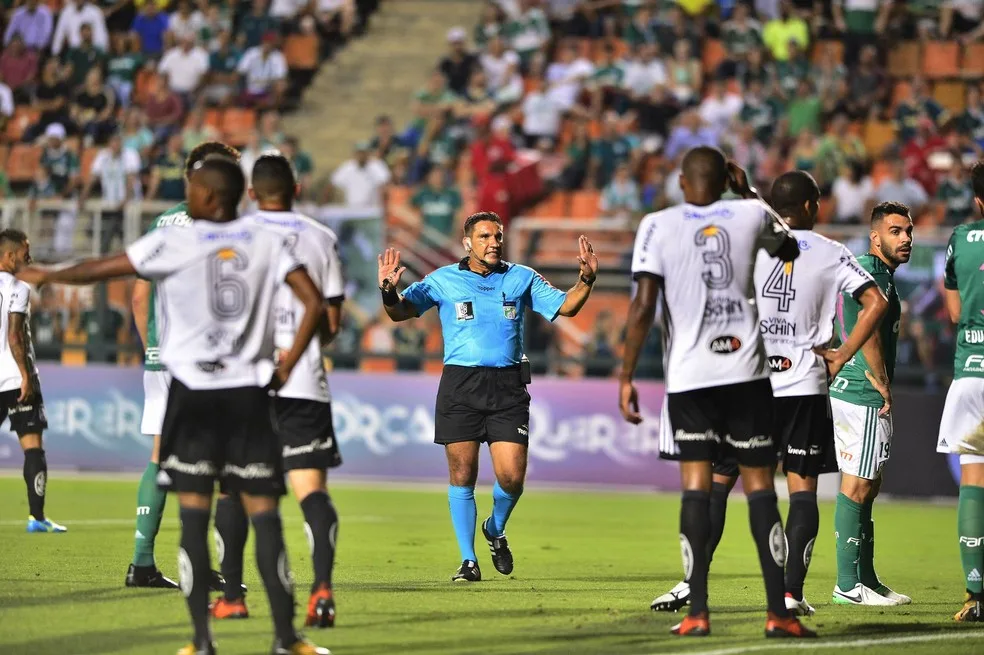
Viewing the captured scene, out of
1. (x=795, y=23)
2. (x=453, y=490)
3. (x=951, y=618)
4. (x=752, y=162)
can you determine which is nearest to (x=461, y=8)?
(x=795, y=23)

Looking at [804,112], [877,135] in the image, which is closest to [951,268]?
[804,112]

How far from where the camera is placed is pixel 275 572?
6809 mm

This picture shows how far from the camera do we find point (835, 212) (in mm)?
22109

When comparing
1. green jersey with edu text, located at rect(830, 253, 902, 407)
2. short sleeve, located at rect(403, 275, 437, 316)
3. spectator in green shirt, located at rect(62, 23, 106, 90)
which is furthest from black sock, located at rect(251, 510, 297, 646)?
spectator in green shirt, located at rect(62, 23, 106, 90)

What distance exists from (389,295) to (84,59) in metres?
19.6

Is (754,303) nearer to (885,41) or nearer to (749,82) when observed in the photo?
(749,82)

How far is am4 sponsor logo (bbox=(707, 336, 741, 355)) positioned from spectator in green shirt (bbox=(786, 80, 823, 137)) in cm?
1662

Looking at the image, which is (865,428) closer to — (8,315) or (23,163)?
(8,315)

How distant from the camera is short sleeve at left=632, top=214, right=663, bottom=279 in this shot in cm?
775

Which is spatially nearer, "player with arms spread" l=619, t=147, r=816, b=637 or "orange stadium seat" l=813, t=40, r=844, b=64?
"player with arms spread" l=619, t=147, r=816, b=637

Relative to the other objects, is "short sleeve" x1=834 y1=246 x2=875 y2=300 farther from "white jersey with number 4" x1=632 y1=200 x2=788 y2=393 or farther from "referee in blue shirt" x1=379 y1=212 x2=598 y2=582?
"referee in blue shirt" x1=379 y1=212 x2=598 y2=582

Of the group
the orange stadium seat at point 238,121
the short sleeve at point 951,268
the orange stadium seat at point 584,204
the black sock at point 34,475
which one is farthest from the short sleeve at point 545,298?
the orange stadium seat at point 238,121

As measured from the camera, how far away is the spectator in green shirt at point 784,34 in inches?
998

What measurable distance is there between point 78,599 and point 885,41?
2015cm
